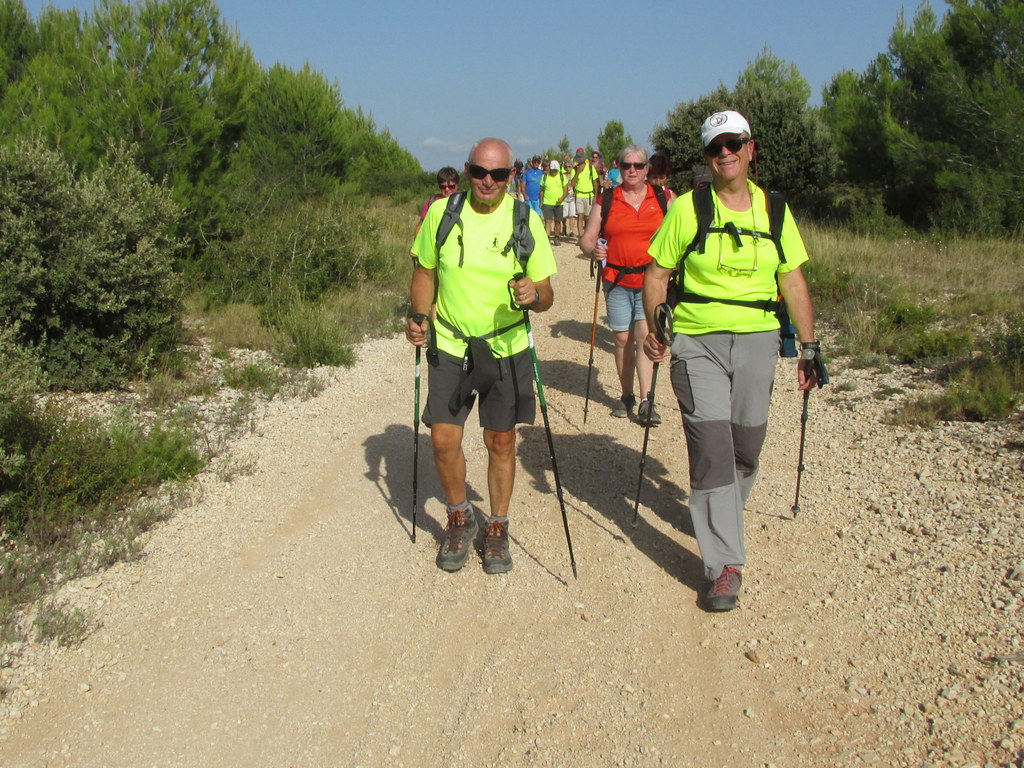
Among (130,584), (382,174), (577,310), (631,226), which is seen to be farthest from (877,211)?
(382,174)

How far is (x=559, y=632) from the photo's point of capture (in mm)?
4230

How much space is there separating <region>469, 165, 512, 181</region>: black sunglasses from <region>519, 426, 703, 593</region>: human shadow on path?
211 centimetres

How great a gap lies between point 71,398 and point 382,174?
82.3 ft

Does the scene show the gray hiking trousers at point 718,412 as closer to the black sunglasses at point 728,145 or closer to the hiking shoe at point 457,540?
the black sunglasses at point 728,145

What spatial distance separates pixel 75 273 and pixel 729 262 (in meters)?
5.48

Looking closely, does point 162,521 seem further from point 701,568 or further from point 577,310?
point 577,310

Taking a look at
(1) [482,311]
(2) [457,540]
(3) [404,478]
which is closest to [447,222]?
(1) [482,311]

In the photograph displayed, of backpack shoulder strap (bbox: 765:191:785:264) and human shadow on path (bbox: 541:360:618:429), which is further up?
backpack shoulder strap (bbox: 765:191:785:264)

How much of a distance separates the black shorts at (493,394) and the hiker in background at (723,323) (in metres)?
0.66

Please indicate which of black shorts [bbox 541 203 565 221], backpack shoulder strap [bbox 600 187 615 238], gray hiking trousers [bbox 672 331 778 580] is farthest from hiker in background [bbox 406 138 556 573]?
black shorts [bbox 541 203 565 221]

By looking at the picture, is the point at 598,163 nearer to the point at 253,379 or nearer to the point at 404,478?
the point at 253,379

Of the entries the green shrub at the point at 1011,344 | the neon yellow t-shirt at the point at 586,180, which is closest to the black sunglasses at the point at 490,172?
the green shrub at the point at 1011,344

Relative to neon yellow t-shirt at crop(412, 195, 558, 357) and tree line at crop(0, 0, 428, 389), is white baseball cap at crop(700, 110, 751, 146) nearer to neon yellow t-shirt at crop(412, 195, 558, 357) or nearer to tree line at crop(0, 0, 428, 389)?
neon yellow t-shirt at crop(412, 195, 558, 357)

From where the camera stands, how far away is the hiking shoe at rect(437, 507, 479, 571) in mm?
4844
